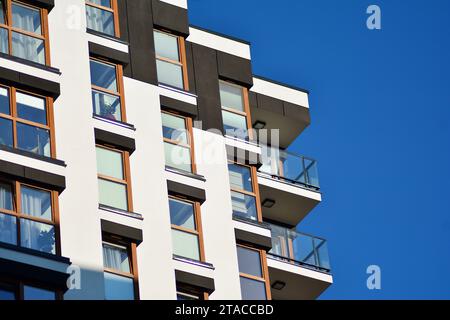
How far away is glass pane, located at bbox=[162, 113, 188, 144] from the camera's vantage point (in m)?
48.6

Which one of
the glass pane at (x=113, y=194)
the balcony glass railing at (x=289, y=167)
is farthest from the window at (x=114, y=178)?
the balcony glass railing at (x=289, y=167)

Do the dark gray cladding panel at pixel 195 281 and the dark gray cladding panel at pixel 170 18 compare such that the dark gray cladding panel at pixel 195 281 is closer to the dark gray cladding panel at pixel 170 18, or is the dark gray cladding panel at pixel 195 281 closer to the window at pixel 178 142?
the window at pixel 178 142

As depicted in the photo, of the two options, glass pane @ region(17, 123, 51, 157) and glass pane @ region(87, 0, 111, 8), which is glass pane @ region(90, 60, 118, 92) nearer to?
glass pane @ region(87, 0, 111, 8)

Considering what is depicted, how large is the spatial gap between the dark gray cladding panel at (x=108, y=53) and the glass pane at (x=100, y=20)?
0.93 meters

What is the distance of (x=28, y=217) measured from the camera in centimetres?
4250

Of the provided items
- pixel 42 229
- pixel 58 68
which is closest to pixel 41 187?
pixel 42 229

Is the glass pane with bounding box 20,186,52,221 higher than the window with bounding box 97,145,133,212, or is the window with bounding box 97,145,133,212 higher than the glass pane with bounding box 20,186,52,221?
the window with bounding box 97,145,133,212

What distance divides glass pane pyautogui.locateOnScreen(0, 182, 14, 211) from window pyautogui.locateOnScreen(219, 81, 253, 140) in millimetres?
9740

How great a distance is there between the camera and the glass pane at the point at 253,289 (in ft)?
155

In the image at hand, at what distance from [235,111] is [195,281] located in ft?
A: 26.2

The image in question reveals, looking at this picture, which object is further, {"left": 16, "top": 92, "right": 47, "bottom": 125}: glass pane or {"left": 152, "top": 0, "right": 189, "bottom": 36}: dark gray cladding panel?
{"left": 152, "top": 0, "right": 189, "bottom": 36}: dark gray cladding panel

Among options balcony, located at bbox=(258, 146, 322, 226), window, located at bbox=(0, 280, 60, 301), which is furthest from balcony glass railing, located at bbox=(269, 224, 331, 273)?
window, located at bbox=(0, 280, 60, 301)
